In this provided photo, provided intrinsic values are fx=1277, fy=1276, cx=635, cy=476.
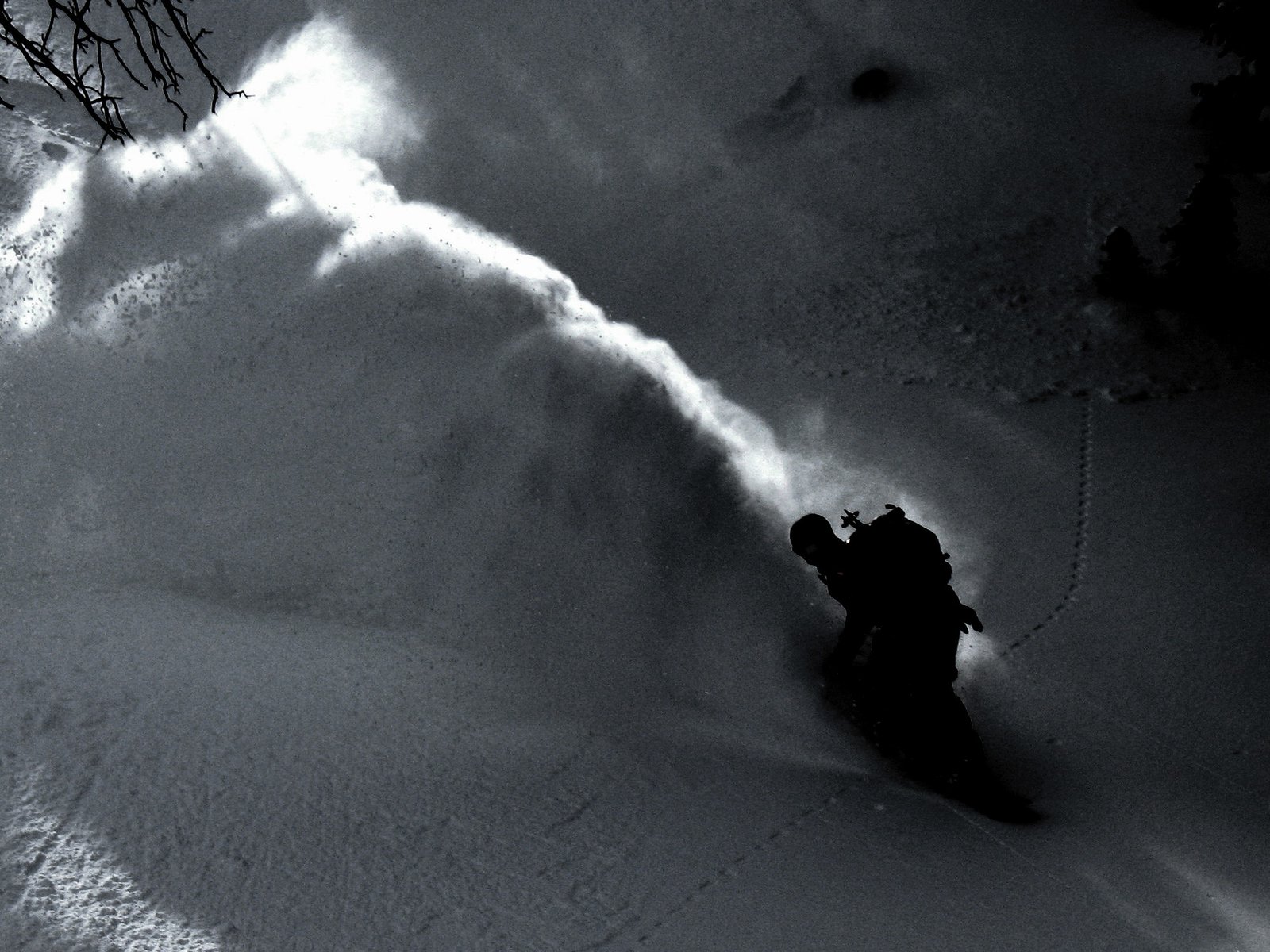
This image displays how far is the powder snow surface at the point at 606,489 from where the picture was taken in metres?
6.05

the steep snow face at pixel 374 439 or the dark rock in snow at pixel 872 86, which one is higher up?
the dark rock in snow at pixel 872 86

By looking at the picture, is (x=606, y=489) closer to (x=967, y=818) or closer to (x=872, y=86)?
(x=967, y=818)

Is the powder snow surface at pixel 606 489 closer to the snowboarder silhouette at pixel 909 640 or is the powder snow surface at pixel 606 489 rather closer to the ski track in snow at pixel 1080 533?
the ski track in snow at pixel 1080 533

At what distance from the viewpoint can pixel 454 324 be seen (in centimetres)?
900

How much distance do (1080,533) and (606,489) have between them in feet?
11.3

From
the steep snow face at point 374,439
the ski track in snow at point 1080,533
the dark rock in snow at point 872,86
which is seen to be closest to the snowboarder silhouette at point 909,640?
the steep snow face at point 374,439

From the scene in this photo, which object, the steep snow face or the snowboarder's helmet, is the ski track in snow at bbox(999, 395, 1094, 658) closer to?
the steep snow face

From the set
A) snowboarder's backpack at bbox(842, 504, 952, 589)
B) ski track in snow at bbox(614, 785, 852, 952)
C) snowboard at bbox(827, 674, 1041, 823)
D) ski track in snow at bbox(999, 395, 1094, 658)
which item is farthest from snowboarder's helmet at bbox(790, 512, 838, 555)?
ski track in snow at bbox(999, 395, 1094, 658)

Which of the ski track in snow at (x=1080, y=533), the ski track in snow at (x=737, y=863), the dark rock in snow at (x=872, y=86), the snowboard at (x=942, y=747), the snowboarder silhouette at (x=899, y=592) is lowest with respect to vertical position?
the ski track in snow at (x=737, y=863)

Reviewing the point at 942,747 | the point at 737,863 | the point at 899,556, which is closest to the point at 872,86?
the point at 899,556

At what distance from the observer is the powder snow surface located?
19.9 ft

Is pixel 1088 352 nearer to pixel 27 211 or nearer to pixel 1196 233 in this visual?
pixel 1196 233

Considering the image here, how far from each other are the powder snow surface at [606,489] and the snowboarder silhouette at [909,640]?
24cm

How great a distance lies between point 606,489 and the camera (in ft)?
26.9
